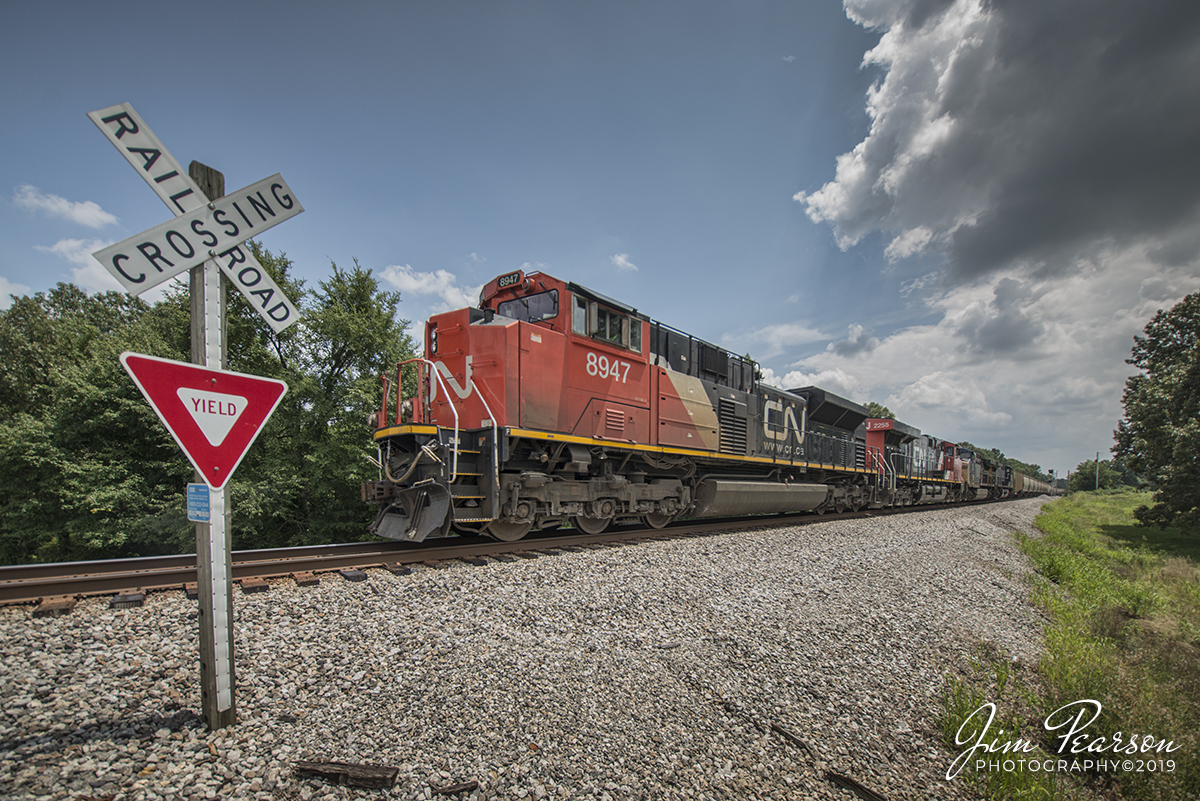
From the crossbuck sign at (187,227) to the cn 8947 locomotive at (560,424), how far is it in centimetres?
375

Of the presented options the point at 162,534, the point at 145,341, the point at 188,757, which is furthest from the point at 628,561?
the point at 145,341

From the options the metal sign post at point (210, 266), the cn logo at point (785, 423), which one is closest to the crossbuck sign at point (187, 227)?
the metal sign post at point (210, 266)

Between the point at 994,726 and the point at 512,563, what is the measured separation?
4576 millimetres

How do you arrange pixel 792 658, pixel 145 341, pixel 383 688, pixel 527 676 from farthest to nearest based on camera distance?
pixel 145 341 < pixel 792 658 < pixel 527 676 < pixel 383 688

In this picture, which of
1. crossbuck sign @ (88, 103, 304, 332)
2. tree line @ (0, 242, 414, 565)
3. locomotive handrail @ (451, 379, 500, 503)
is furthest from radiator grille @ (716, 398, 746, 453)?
tree line @ (0, 242, 414, 565)

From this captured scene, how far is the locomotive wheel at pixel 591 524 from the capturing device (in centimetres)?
835

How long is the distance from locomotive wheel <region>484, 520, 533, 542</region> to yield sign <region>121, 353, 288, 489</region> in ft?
16.0

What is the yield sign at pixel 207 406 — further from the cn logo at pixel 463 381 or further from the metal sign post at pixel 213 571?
the cn logo at pixel 463 381

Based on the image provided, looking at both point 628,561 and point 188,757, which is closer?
point 188,757

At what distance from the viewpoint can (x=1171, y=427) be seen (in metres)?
17.5

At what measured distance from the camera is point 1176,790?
3404 mm

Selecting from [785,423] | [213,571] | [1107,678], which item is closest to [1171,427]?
[785,423]

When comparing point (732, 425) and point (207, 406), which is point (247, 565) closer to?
point (207, 406)

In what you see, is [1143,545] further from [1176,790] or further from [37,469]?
[37,469]
